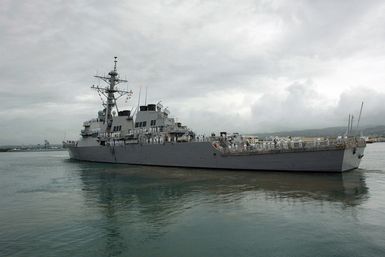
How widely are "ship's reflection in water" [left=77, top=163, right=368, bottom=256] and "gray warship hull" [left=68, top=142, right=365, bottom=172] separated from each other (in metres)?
1.02

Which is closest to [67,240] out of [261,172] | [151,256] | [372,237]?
[151,256]

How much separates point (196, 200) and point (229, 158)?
12.1 meters

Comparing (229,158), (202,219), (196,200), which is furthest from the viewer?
(229,158)

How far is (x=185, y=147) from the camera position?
30469 millimetres

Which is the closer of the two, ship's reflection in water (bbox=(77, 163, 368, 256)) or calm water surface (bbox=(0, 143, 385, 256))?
calm water surface (bbox=(0, 143, 385, 256))

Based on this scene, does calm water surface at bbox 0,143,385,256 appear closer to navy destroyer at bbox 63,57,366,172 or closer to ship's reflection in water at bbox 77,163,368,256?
ship's reflection in water at bbox 77,163,368,256

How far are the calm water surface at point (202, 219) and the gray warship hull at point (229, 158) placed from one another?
8.85ft

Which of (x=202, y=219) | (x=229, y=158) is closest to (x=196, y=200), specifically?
(x=202, y=219)

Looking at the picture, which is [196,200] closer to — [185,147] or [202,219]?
[202,219]

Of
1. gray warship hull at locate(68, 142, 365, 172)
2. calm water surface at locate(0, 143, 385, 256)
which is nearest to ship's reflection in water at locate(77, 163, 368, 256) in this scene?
calm water surface at locate(0, 143, 385, 256)

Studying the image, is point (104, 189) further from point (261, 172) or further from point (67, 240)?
point (261, 172)

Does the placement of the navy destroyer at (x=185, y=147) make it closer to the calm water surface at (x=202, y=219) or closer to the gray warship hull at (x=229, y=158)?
the gray warship hull at (x=229, y=158)

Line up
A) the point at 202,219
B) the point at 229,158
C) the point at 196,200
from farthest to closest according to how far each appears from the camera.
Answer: the point at 229,158, the point at 196,200, the point at 202,219

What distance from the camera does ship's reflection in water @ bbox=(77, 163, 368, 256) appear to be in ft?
35.7
